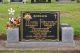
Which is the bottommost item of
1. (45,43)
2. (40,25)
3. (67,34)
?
(45,43)

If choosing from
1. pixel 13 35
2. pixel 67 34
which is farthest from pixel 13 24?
pixel 67 34

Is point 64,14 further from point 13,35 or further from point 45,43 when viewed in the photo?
point 13,35

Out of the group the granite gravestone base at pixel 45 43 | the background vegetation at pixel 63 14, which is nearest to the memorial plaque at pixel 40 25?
the granite gravestone base at pixel 45 43

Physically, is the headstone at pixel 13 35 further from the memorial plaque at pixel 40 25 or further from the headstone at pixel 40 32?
the memorial plaque at pixel 40 25

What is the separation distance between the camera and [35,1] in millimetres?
53656

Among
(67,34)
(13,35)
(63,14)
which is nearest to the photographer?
(13,35)

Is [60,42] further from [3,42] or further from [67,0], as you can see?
[67,0]

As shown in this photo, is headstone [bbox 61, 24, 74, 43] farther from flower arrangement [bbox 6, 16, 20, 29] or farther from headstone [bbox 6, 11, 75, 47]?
flower arrangement [bbox 6, 16, 20, 29]

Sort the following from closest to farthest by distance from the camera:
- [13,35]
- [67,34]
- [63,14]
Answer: [13,35] → [67,34] → [63,14]

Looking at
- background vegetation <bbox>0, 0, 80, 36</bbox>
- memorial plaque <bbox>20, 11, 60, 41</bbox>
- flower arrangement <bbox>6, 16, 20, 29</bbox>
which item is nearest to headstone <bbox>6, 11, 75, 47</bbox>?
memorial plaque <bbox>20, 11, 60, 41</bbox>

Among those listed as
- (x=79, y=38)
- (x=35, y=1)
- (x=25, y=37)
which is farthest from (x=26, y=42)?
(x=35, y=1)

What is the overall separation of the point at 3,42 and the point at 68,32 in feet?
8.18

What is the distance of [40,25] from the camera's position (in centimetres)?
1342

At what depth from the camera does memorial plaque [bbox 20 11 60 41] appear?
527 inches
